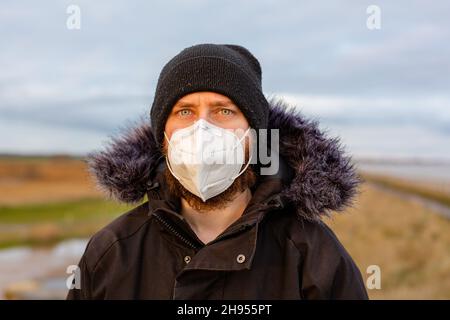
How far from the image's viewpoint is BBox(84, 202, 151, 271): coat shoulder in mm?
3354

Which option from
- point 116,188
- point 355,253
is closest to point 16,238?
point 355,253

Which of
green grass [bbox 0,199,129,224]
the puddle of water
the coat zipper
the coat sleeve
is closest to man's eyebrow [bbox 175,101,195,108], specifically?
the coat zipper

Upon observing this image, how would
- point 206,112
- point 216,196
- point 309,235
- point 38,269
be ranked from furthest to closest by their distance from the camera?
1. point 38,269
2. point 216,196
3. point 206,112
4. point 309,235

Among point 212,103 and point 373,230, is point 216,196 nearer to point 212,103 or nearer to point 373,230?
point 212,103

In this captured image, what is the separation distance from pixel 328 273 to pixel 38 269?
24.0 meters

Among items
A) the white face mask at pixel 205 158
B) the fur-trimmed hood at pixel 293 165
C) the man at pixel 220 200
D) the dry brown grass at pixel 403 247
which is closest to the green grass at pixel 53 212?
the dry brown grass at pixel 403 247

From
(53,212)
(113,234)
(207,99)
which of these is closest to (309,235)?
(207,99)

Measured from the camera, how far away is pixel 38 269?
999 inches

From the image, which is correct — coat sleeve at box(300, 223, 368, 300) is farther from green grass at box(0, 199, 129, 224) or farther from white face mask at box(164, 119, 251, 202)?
green grass at box(0, 199, 129, 224)

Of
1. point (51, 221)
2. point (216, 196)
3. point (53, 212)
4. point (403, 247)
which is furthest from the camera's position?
point (53, 212)

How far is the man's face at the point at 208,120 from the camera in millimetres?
3439

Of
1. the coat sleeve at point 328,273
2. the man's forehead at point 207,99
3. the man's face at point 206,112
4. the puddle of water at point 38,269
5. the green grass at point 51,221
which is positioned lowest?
the puddle of water at point 38,269

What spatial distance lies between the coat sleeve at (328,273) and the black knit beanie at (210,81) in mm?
796

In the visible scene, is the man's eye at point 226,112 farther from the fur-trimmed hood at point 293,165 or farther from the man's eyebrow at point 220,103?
the fur-trimmed hood at point 293,165
